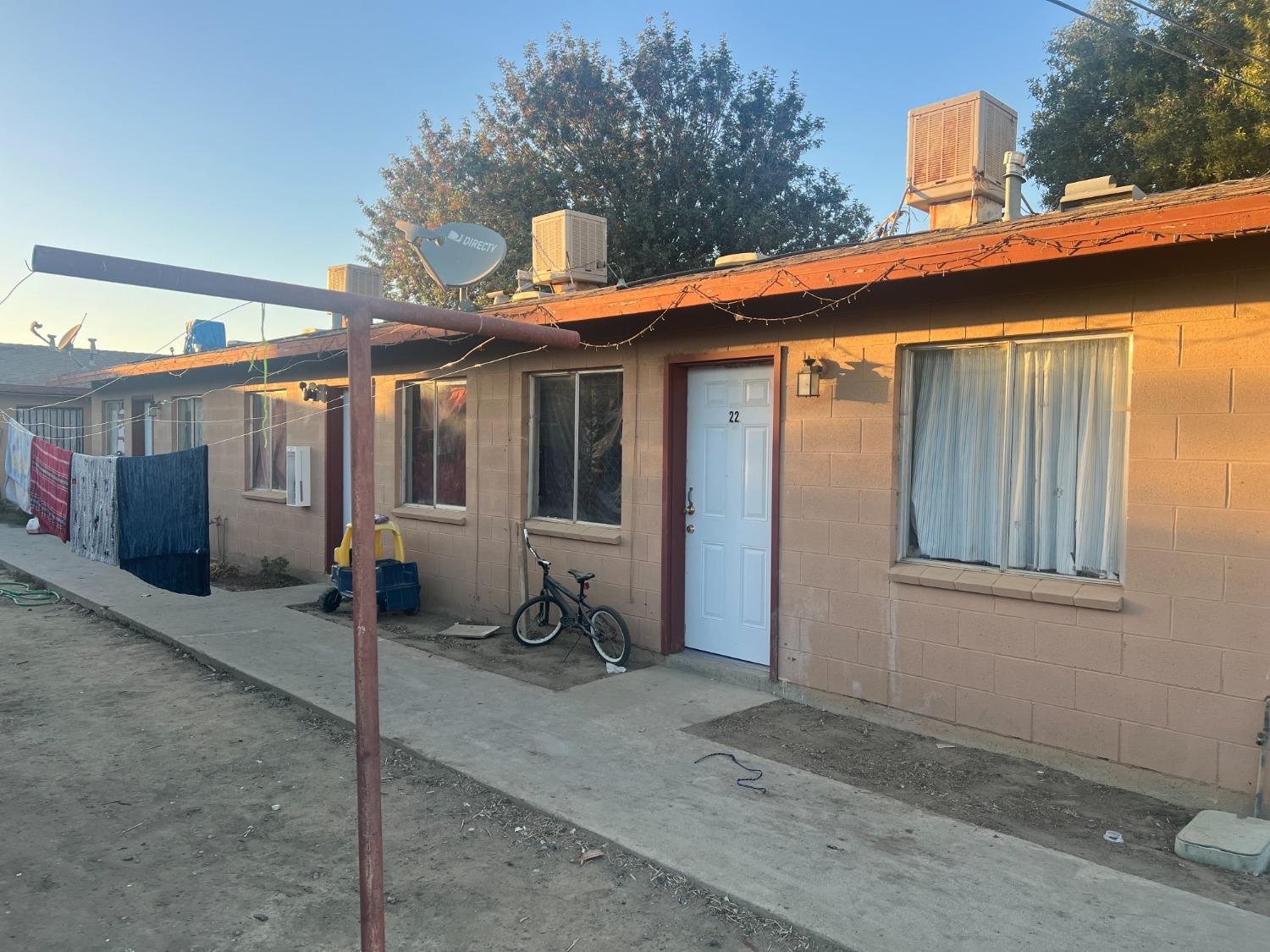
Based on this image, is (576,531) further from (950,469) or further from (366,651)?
(366,651)

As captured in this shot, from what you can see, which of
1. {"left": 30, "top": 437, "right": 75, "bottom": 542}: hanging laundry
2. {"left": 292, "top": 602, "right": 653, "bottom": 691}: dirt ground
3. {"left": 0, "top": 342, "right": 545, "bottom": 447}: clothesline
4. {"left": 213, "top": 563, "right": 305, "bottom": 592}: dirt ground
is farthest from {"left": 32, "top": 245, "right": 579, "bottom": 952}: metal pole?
{"left": 213, "top": 563, "right": 305, "bottom": 592}: dirt ground

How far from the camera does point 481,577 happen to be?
9.08m

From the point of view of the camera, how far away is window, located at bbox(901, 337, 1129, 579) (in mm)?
5062

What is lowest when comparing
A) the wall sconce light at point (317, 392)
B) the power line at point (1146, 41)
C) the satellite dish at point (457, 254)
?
the wall sconce light at point (317, 392)

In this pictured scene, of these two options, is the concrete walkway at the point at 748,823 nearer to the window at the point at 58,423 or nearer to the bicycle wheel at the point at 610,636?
the bicycle wheel at the point at 610,636

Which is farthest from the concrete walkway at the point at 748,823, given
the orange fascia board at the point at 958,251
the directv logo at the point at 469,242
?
the directv logo at the point at 469,242

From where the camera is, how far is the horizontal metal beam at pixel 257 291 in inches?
88.8

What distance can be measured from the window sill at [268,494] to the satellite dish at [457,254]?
18.6 feet

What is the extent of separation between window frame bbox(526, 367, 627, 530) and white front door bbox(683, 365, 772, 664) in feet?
2.46

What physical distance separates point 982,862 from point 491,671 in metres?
4.20

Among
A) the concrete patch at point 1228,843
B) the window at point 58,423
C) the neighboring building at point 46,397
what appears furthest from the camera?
the window at point 58,423

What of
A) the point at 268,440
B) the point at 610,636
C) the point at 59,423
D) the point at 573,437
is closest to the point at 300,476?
the point at 268,440

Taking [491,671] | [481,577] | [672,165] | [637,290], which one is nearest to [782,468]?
[637,290]

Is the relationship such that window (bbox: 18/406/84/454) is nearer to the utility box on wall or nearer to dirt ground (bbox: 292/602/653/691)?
the utility box on wall
